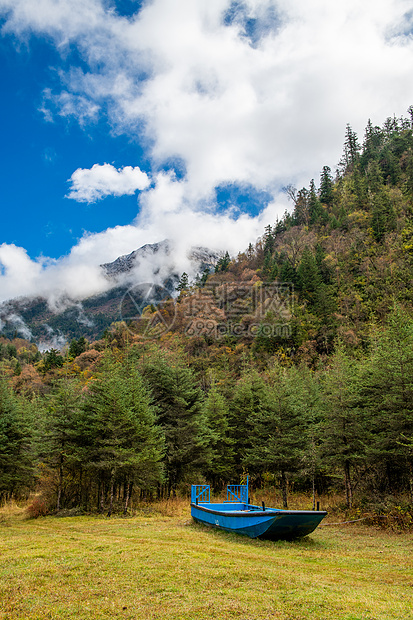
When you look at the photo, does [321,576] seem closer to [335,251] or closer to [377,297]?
[377,297]

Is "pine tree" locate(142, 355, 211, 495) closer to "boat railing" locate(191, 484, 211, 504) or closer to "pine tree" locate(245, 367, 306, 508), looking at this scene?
"pine tree" locate(245, 367, 306, 508)

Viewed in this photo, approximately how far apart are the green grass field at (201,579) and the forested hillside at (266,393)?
26.2 ft

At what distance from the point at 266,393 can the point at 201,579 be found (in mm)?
22997

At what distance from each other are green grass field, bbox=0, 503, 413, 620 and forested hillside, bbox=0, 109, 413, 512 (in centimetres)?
799

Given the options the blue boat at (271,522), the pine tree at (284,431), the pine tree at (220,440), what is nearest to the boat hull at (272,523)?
the blue boat at (271,522)

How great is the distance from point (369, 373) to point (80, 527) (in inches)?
688

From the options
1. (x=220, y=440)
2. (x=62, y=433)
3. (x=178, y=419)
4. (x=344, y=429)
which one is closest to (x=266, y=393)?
(x=220, y=440)

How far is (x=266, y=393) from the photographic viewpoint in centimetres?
2936

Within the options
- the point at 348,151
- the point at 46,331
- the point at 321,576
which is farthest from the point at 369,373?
the point at 46,331

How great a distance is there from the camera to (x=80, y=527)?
1548cm

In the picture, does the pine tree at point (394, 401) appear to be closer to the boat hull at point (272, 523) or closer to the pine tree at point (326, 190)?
the boat hull at point (272, 523)

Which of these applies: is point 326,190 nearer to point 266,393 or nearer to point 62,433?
point 266,393

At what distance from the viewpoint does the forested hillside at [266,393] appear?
19.9m

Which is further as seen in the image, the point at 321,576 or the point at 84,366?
the point at 84,366
